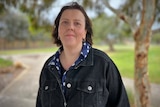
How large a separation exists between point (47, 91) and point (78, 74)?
0.21m

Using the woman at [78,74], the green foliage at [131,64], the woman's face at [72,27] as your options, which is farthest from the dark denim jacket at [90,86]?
the green foliage at [131,64]

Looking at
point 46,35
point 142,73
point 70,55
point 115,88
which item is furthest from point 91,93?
point 46,35

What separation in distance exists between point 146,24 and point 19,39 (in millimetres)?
18246

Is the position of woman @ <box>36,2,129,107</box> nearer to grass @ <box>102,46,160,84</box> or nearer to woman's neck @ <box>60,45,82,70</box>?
woman's neck @ <box>60,45,82,70</box>

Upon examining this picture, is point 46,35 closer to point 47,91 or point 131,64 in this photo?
point 131,64

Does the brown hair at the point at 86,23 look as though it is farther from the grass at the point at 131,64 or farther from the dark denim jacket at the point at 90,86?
the grass at the point at 131,64

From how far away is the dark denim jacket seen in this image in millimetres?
1273

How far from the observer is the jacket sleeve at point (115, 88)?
1.29 m

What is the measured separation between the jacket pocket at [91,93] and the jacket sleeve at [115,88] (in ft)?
0.20

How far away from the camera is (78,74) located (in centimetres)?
130

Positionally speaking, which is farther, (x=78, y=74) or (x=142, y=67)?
(x=142, y=67)

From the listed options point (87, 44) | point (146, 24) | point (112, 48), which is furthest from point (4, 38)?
point (87, 44)

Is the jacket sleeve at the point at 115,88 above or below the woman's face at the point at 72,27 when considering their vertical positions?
below

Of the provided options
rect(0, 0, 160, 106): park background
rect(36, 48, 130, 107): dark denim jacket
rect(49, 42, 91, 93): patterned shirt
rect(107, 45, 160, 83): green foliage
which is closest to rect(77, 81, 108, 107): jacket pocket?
rect(36, 48, 130, 107): dark denim jacket
